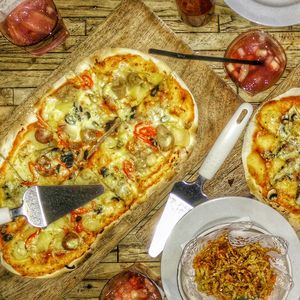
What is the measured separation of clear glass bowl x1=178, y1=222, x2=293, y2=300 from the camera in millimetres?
2938

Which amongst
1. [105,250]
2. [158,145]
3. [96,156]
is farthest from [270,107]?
[105,250]

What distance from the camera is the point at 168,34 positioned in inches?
137

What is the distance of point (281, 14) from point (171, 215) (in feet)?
4.37

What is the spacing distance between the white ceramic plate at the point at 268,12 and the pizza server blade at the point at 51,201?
1.34 m

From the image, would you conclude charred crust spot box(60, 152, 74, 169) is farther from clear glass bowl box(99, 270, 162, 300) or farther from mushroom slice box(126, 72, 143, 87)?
clear glass bowl box(99, 270, 162, 300)

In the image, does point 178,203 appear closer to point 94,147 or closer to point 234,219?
point 234,219

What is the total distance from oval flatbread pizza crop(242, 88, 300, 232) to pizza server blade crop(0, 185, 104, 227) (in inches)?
37.6

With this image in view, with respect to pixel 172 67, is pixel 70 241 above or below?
below

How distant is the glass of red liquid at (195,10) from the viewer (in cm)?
331

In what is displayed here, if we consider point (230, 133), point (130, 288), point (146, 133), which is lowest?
point (130, 288)

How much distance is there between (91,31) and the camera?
3.54 metres

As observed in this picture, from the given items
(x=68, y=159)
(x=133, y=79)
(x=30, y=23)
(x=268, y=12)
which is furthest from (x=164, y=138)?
(x=30, y=23)

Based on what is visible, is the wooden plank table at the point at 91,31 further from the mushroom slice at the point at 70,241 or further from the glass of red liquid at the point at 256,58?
the mushroom slice at the point at 70,241

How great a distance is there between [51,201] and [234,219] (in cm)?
108
